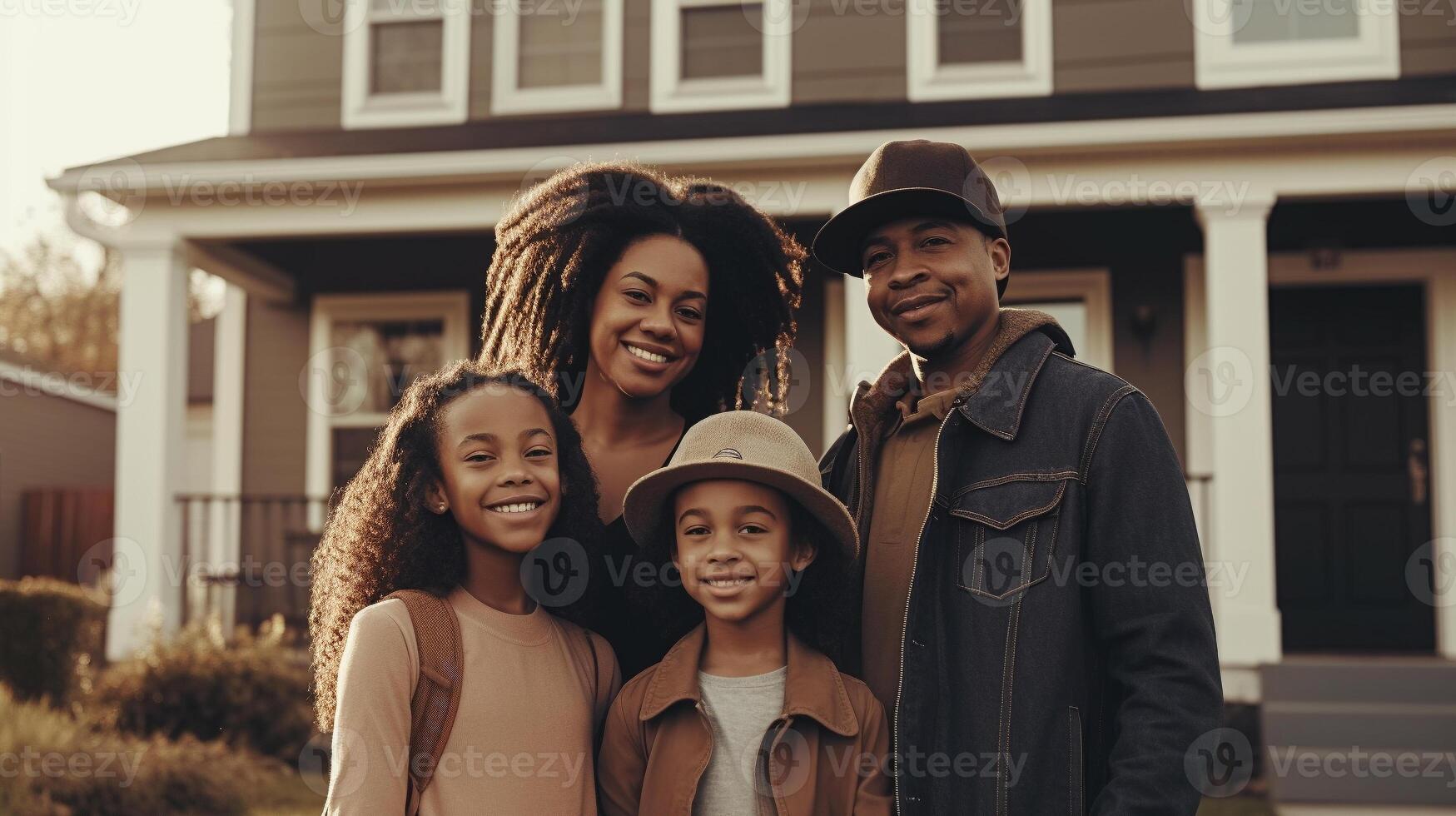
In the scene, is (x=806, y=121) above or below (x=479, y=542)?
above

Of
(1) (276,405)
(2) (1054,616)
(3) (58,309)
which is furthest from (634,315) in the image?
(3) (58,309)

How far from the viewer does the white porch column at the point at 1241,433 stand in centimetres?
716

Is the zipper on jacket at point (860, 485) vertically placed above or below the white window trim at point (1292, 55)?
below

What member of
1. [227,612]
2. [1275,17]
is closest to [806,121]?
[1275,17]

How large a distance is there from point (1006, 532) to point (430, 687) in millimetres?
1079

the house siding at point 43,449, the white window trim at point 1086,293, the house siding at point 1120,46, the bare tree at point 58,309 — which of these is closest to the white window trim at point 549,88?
the house siding at point 1120,46

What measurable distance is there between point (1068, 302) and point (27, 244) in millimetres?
24365

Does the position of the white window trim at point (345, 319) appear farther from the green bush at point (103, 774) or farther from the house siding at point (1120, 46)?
the house siding at point (1120, 46)

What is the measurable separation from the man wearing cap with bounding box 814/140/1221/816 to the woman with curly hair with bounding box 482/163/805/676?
0.51 m

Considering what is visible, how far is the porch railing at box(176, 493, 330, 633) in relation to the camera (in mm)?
8766

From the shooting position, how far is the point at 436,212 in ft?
27.4

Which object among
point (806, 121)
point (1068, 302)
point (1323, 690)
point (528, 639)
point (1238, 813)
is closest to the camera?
point (528, 639)

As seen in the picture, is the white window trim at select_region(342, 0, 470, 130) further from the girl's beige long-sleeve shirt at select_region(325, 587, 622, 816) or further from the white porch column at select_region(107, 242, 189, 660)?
the girl's beige long-sleeve shirt at select_region(325, 587, 622, 816)

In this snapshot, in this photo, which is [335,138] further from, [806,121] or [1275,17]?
[1275,17]
